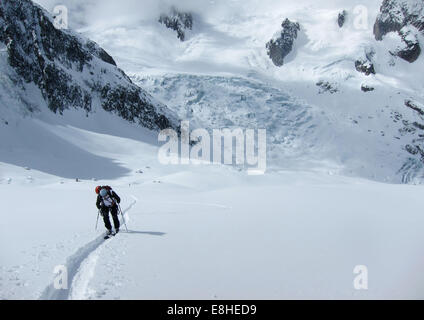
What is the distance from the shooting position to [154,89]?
83312 mm

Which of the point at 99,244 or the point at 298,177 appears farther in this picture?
the point at 298,177

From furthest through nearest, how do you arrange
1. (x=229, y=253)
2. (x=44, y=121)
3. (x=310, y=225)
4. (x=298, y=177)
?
1. (x=44, y=121)
2. (x=298, y=177)
3. (x=310, y=225)
4. (x=229, y=253)

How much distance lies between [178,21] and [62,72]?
8199 cm

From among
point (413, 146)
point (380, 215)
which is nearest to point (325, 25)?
point (413, 146)

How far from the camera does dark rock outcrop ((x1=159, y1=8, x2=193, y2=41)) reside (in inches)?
4869

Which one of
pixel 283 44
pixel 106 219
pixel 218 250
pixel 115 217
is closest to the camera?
pixel 218 250

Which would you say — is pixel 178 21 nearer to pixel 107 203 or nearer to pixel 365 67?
pixel 365 67

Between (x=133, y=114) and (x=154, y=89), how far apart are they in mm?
24294

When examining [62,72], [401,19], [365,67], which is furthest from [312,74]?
[62,72]

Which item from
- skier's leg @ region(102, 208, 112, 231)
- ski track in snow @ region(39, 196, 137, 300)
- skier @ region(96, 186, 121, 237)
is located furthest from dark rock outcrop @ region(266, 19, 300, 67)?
ski track in snow @ region(39, 196, 137, 300)

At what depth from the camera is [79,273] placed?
6254 millimetres

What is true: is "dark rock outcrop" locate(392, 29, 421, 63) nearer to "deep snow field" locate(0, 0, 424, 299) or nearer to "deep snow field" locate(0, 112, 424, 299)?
"deep snow field" locate(0, 0, 424, 299)

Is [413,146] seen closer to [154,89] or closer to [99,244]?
[154,89]
